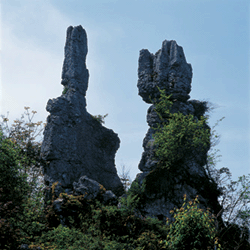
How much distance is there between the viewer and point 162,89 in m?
19.5

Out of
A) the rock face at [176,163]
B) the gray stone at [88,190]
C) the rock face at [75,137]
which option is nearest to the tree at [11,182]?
the gray stone at [88,190]

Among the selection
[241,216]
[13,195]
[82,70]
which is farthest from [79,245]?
[82,70]

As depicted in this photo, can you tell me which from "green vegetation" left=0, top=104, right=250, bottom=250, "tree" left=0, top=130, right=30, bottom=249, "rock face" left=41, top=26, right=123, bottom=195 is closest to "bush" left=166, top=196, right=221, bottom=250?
"green vegetation" left=0, top=104, right=250, bottom=250

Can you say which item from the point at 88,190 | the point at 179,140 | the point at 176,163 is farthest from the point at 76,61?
the point at 176,163

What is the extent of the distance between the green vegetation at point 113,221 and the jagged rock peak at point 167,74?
305 centimetres

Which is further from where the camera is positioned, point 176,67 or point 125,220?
point 176,67

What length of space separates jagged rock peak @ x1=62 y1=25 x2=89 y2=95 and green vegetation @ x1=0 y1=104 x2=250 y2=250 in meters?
6.63

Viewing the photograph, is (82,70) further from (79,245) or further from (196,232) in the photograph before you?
(196,232)

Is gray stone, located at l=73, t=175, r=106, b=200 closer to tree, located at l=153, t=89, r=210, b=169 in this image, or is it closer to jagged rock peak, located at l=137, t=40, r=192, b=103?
tree, located at l=153, t=89, r=210, b=169

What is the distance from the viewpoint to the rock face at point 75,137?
17.0 metres

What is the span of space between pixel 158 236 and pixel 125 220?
199cm

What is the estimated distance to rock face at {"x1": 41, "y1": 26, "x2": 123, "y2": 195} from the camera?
16984 mm

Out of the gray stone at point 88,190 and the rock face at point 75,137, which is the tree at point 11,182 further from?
the rock face at point 75,137

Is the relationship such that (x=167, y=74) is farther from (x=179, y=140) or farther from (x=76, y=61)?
(x=76, y=61)
